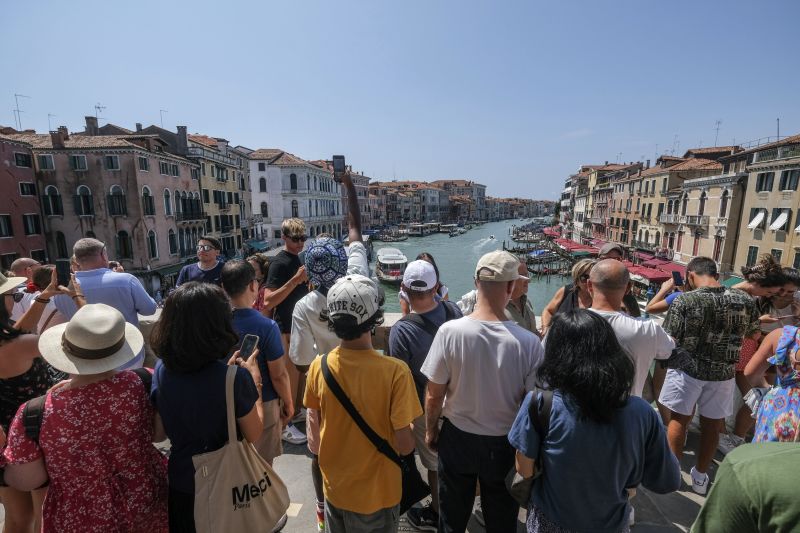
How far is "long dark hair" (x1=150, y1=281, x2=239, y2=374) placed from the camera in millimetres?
1653

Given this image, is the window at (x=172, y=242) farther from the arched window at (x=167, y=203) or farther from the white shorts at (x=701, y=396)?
the white shorts at (x=701, y=396)

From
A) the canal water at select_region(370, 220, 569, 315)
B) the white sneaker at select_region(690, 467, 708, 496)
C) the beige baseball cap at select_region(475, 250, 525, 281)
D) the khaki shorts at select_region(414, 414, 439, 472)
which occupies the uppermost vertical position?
the beige baseball cap at select_region(475, 250, 525, 281)

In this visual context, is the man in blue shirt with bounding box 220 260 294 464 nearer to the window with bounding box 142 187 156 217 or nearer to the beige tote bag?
the beige tote bag

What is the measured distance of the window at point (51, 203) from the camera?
24.4 m

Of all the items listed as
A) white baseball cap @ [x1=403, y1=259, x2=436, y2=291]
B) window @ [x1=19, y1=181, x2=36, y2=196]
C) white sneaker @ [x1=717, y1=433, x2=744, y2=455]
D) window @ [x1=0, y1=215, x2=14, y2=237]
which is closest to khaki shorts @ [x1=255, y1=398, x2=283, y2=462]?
white baseball cap @ [x1=403, y1=259, x2=436, y2=291]

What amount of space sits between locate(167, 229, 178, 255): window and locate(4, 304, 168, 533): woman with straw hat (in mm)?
30159

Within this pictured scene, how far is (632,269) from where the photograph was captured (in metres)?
26.6

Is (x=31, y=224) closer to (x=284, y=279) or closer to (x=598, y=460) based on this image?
(x=284, y=279)

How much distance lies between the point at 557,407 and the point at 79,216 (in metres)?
31.8

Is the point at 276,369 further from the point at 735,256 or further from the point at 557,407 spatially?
the point at 735,256

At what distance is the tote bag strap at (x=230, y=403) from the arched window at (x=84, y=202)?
30.1 m

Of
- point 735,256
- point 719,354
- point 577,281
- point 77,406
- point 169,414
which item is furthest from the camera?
point 735,256

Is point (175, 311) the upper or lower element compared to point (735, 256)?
upper

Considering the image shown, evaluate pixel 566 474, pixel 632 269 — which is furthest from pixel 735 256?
pixel 566 474
